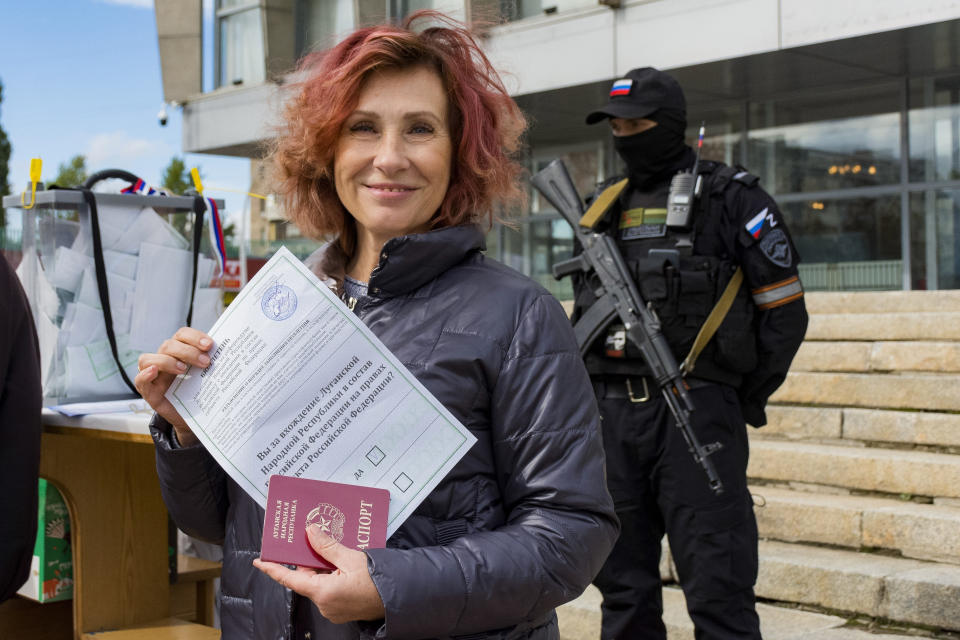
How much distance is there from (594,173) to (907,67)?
14.1ft

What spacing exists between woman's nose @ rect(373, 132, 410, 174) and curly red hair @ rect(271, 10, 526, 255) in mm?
72

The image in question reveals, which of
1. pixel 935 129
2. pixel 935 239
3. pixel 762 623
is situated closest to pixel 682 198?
pixel 762 623

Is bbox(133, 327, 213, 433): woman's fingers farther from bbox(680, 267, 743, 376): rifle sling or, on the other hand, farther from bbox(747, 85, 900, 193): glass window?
bbox(747, 85, 900, 193): glass window

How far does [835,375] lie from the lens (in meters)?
6.31

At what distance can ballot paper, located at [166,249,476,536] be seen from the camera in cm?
137

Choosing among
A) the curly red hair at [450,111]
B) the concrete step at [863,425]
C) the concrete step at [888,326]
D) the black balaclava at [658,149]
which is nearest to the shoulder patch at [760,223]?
the black balaclava at [658,149]

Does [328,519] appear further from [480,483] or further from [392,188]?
[392,188]

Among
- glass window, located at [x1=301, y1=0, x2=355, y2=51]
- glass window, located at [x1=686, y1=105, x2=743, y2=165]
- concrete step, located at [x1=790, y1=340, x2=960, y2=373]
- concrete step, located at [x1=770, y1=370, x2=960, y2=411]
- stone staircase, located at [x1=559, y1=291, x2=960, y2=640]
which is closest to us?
stone staircase, located at [x1=559, y1=291, x2=960, y2=640]

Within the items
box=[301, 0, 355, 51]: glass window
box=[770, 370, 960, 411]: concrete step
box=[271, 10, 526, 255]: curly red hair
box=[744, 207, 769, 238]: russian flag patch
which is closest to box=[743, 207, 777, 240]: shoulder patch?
box=[744, 207, 769, 238]: russian flag patch

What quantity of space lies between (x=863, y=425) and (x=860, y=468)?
2.07 ft

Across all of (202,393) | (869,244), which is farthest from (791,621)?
(869,244)

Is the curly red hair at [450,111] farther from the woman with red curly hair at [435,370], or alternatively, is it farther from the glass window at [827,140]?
the glass window at [827,140]

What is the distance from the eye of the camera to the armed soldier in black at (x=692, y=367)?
3.35 m

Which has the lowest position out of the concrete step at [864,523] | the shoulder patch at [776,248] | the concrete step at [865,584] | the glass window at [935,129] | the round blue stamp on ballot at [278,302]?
the concrete step at [865,584]
